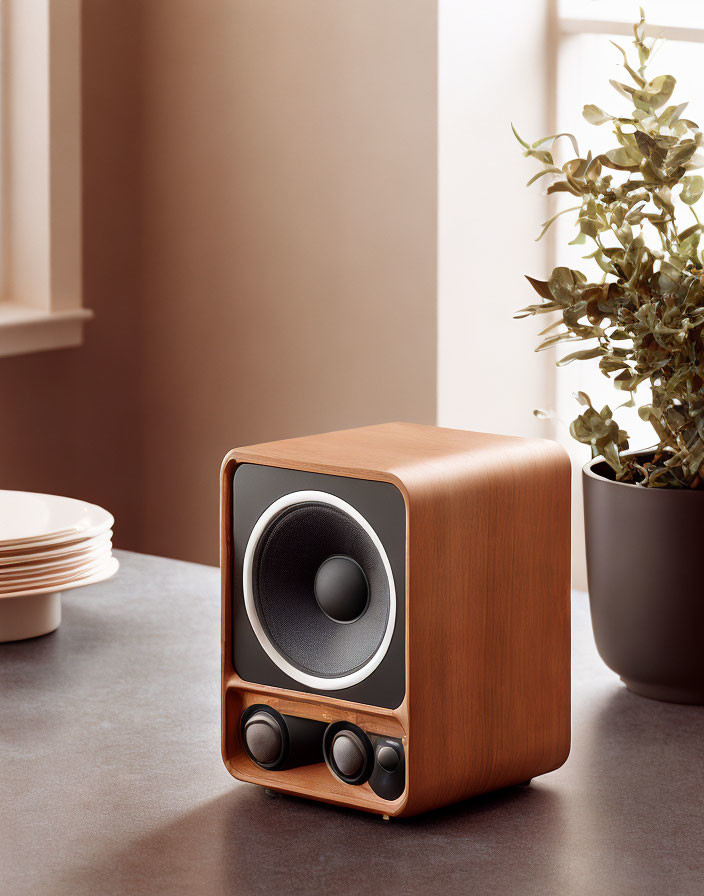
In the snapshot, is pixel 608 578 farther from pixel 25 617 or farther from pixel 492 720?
pixel 25 617

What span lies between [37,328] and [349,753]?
1868 millimetres

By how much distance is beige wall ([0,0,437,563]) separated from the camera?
2621 mm

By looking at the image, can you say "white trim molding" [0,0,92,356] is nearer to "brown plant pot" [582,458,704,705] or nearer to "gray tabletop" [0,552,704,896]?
"gray tabletop" [0,552,704,896]

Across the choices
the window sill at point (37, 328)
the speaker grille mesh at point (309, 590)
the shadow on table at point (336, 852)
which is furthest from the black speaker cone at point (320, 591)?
the window sill at point (37, 328)

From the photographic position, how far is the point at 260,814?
3.52 feet

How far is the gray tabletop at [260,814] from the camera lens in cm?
97

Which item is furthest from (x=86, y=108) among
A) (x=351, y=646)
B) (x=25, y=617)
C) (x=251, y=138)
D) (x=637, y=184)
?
(x=351, y=646)

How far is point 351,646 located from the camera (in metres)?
1.05

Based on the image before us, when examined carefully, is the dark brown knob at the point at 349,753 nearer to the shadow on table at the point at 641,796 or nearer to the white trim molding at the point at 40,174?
the shadow on table at the point at 641,796

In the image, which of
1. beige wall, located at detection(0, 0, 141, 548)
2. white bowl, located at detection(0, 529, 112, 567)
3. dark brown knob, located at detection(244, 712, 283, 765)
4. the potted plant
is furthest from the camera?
beige wall, located at detection(0, 0, 141, 548)

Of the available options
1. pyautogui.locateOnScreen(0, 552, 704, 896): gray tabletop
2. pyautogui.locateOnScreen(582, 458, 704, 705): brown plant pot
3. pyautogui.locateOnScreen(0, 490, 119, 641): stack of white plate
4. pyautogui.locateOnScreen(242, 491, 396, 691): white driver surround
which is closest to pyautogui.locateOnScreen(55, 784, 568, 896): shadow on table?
pyautogui.locateOnScreen(0, 552, 704, 896): gray tabletop

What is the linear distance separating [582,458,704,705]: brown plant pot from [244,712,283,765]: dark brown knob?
1.34 ft

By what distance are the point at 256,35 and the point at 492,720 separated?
2.04 m

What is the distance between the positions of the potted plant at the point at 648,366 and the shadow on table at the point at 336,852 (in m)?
0.26
